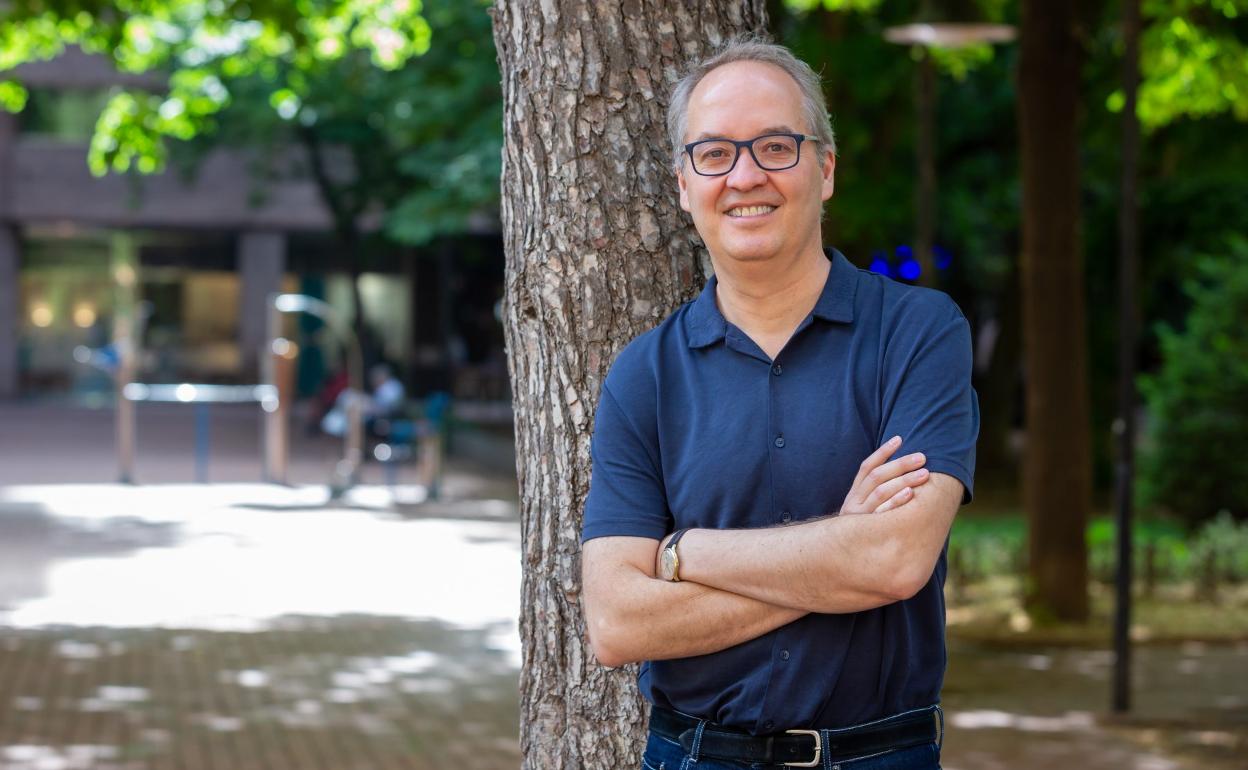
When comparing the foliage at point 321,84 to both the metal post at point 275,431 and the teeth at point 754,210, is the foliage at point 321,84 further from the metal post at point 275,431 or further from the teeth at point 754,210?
the teeth at point 754,210

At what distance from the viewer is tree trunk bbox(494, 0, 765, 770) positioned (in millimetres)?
3525

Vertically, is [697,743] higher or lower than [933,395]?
lower

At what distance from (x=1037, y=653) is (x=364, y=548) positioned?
6785mm

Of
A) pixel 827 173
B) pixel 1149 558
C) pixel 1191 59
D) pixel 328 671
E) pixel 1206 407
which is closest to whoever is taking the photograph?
pixel 827 173

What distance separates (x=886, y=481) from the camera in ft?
8.89

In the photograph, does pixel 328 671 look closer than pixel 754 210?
No

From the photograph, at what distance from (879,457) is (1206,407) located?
48.3 feet

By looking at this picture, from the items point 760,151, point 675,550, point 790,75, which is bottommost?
point 675,550

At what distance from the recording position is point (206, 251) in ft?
134

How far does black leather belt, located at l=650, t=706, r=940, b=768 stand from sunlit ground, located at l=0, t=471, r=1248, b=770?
5.19m

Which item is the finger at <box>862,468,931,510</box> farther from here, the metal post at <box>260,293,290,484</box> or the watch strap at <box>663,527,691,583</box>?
the metal post at <box>260,293,290,484</box>

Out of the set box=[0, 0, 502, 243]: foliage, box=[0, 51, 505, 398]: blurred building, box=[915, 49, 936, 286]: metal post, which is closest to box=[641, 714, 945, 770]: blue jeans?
box=[0, 0, 502, 243]: foliage

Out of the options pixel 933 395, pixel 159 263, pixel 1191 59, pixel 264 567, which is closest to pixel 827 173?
pixel 933 395

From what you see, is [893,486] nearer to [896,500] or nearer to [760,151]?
[896,500]
